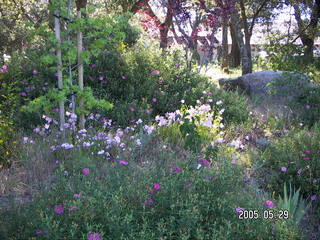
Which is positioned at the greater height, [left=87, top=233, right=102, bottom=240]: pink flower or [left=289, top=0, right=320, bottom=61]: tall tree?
[left=289, top=0, right=320, bottom=61]: tall tree

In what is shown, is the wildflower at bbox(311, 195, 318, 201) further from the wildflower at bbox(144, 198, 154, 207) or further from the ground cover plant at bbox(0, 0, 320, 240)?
the wildflower at bbox(144, 198, 154, 207)

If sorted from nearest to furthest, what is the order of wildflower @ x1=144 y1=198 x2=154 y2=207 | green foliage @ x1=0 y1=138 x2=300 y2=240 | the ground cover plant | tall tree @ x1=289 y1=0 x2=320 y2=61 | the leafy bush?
green foliage @ x1=0 y1=138 x2=300 y2=240 → the ground cover plant → wildflower @ x1=144 y1=198 x2=154 y2=207 → the leafy bush → tall tree @ x1=289 y1=0 x2=320 y2=61

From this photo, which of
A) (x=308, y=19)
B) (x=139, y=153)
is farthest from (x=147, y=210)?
(x=308, y=19)

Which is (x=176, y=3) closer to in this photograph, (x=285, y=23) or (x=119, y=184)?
(x=119, y=184)

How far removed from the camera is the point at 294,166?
4219 millimetres

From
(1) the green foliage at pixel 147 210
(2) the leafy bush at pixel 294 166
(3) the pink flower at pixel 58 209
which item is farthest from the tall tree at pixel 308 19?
(3) the pink flower at pixel 58 209

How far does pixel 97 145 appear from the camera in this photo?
4656mm

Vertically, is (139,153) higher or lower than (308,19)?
lower

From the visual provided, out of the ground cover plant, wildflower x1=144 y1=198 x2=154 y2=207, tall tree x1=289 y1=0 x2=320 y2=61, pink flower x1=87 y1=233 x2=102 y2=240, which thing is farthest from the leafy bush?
tall tree x1=289 y1=0 x2=320 y2=61

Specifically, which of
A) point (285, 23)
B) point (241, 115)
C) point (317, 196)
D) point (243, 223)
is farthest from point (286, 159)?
point (285, 23)

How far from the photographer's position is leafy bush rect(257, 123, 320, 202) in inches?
160

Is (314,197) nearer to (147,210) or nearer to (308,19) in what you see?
(147,210)

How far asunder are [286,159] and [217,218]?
5.86ft

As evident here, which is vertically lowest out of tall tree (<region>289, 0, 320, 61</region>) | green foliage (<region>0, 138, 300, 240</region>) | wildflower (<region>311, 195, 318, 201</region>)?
wildflower (<region>311, 195, 318, 201</region>)
